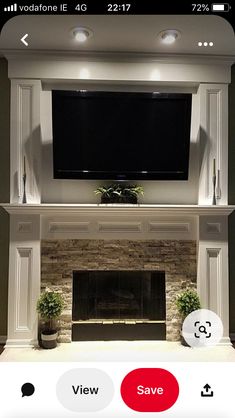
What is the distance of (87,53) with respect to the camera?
70.1 inches

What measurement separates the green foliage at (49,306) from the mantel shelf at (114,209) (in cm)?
52

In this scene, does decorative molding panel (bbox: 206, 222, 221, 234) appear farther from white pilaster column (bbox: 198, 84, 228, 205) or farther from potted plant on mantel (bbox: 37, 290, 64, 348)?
potted plant on mantel (bbox: 37, 290, 64, 348)

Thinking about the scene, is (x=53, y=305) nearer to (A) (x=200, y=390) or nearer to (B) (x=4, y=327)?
(B) (x=4, y=327)

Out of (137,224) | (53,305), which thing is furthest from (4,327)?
(137,224)

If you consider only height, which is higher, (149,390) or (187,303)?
(149,390)

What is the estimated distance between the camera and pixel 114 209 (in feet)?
5.95

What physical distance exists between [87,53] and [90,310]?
1657 mm

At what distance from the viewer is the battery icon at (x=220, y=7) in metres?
0.56

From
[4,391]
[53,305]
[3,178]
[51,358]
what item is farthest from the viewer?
[3,178]

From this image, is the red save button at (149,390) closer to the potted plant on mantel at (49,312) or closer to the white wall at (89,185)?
the potted plant on mantel at (49,312)

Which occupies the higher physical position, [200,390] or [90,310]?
[200,390]

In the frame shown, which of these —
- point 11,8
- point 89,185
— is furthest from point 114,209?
point 11,8

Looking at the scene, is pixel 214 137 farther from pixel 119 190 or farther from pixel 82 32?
pixel 82 32

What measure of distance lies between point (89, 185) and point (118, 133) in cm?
39
